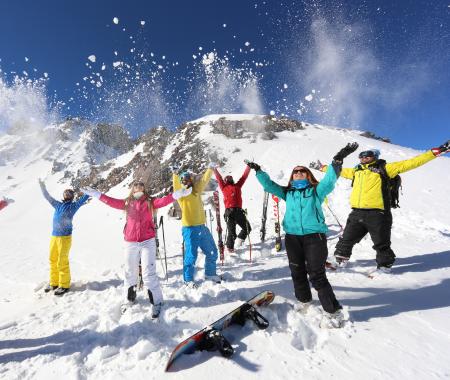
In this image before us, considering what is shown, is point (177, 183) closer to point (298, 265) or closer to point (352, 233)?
point (298, 265)

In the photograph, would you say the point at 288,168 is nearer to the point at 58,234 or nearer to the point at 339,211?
the point at 339,211

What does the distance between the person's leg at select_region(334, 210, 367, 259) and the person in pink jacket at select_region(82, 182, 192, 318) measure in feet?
12.2

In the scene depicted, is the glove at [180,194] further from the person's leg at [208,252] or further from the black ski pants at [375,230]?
the black ski pants at [375,230]

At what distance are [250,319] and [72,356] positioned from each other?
8.02 ft

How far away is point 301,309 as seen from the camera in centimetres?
464

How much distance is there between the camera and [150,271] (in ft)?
17.1

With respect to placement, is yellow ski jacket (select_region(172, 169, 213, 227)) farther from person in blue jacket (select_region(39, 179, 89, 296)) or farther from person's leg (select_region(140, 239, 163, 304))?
person in blue jacket (select_region(39, 179, 89, 296))

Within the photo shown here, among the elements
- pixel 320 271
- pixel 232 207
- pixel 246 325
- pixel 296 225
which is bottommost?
pixel 246 325

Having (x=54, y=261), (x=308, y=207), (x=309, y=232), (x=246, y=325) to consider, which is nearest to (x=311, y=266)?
(x=309, y=232)

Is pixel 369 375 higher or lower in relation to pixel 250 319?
lower

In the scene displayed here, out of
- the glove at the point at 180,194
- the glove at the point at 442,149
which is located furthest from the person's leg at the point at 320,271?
the glove at the point at 442,149

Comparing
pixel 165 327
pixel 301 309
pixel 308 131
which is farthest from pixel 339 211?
pixel 308 131

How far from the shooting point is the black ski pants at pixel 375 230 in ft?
20.4

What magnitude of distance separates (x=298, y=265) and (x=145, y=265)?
103 inches
